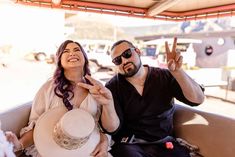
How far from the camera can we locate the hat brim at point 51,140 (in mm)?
1468

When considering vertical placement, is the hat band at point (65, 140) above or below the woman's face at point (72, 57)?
below

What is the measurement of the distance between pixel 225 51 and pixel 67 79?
33.9 feet

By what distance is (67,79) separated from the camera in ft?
5.47

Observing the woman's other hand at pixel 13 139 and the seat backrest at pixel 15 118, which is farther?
the seat backrest at pixel 15 118

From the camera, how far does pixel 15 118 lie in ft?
5.41

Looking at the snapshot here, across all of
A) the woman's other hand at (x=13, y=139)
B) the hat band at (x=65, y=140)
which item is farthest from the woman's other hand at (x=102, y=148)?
the woman's other hand at (x=13, y=139)

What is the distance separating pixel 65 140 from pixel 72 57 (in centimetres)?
53

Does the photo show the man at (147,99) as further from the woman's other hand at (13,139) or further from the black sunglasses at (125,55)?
the woman's other hand at (13,139)

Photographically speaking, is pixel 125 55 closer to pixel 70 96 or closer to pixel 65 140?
pixel 70 96

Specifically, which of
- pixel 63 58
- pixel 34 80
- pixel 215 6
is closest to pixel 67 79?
pixel 63 58

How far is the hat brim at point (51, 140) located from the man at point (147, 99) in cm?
23

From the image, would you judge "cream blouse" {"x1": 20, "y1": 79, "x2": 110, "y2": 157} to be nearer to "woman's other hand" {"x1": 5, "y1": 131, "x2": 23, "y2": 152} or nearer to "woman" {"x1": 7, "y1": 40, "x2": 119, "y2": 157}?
"woman" {"x1": 7, "y1": 40, "x2": 119, "y2": 157}

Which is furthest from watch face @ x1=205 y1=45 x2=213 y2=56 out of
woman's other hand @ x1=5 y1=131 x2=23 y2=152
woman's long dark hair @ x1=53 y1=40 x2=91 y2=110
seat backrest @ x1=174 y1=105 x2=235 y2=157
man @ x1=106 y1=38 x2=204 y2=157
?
woman's other hand @ x1=5 y1=131 x2=23 y2=152

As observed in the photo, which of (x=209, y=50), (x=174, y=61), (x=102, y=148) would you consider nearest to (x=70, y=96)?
(x=102, y=148)
